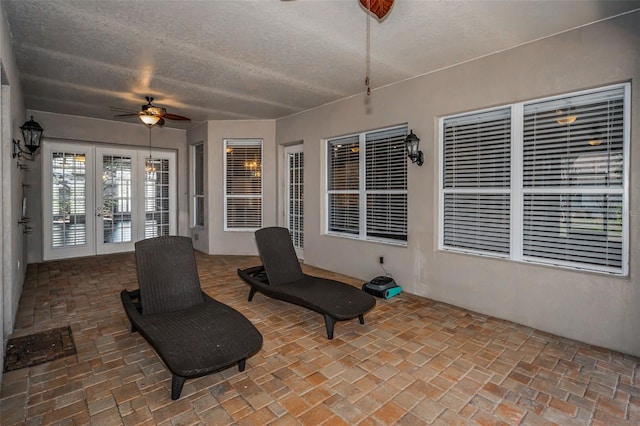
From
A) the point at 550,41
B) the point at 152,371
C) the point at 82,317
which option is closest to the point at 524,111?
the point at 550,41

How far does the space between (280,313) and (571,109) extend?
12.9 ft

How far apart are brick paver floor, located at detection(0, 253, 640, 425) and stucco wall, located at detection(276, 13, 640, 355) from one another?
27 cm

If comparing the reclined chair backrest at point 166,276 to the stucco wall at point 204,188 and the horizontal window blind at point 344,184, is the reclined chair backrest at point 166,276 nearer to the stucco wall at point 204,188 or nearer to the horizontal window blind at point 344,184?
the horizontal window blind at point 344,184

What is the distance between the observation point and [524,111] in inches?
146

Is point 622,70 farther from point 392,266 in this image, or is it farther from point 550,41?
point 392,266

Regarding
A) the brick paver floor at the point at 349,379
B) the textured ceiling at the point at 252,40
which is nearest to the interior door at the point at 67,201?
the textured ceiling at the point at 252,40

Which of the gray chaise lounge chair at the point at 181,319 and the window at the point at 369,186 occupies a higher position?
the window at the point at 369,186

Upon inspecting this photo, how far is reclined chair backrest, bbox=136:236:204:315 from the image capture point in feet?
10.7

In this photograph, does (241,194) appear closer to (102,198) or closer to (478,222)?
(102,198)

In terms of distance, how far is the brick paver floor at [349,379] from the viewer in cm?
221

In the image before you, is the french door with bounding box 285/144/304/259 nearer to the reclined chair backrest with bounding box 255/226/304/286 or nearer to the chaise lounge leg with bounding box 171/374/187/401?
the reclined chair backrest with bounding box 255/226/304/286

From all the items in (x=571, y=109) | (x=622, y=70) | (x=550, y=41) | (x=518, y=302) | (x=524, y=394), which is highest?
(x=550, y=41)

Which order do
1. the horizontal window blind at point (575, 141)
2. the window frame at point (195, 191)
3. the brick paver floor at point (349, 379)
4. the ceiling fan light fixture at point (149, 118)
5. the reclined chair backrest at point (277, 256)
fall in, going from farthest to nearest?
1. the window frame at point (195, 191)
2. the ceiling fan light fixture at point (149, 118)
3. the reclined chair backrest at point (277, 256)
4. the horizontal window blind at point (575, 141)
5. the brick paver floor at point (349, 379)

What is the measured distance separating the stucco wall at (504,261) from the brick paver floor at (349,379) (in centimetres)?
27
